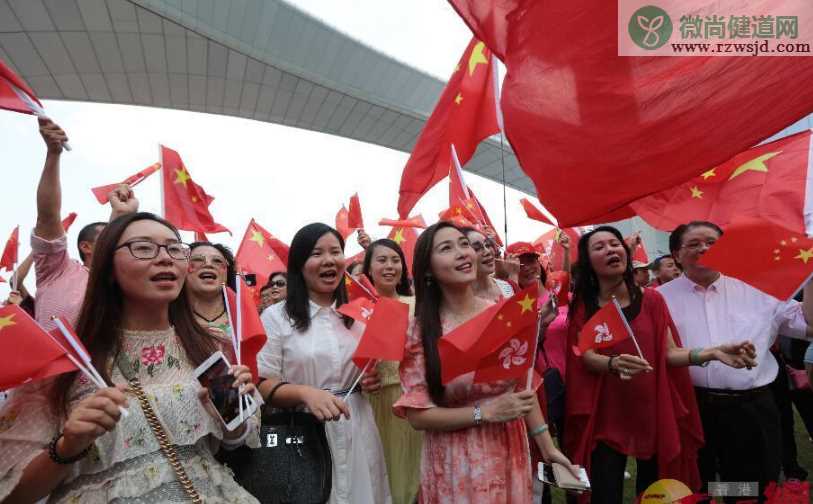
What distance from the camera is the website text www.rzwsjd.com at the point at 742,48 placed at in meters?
1.80

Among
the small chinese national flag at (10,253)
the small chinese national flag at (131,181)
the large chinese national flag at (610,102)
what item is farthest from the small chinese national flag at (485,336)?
the small chinese national flag at (10,253)

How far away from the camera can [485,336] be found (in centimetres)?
209

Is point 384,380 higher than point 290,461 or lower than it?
higher

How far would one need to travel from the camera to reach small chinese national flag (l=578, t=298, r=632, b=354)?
2.84 m

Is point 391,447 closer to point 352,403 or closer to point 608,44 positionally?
point 352,403

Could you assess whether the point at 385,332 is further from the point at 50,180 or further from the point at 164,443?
the point at 50,180

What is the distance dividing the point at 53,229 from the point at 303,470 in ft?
4.96

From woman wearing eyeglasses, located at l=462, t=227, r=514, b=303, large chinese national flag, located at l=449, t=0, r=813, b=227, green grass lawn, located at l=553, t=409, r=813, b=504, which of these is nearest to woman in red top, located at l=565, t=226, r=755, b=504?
woman wearing eyeglasses, located at l=462, t=227, r=514, b=303

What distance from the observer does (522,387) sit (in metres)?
2.40

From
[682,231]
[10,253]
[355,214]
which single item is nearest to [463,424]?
[682,231]

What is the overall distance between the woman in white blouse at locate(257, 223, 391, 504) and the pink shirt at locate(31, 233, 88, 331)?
843 millimetres

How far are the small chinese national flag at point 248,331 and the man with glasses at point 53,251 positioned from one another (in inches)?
29.0

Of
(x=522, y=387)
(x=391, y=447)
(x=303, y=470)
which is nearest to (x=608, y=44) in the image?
(x=522, y=387)

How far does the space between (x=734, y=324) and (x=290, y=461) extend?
2.47m
